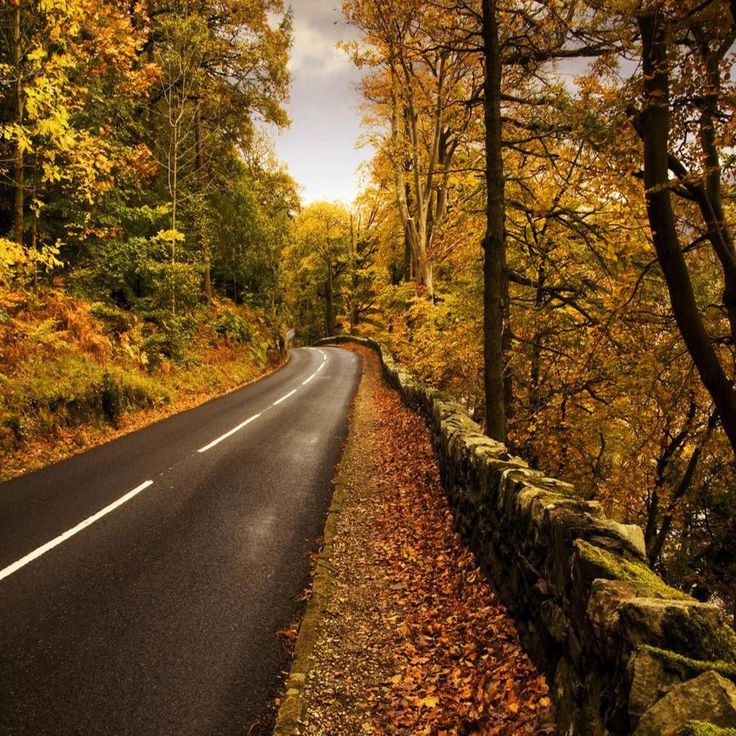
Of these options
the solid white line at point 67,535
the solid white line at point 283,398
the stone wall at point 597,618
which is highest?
the stone wall at point 597,618

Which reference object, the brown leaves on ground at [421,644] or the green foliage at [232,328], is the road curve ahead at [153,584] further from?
the green foliage at [232,328]

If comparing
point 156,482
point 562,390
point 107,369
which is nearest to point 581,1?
point 562,390

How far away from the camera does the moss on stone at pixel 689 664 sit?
2250mm

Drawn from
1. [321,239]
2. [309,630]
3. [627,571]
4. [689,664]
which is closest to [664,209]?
[627,571]

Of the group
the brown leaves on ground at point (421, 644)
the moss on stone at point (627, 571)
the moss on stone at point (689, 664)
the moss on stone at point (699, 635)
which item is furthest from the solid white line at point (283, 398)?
the moss on stone at point (689, 664)

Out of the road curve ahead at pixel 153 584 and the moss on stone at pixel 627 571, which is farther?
the road curve ahead at pixel 153 584

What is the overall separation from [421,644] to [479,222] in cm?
951

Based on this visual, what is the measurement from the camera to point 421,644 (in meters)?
4.70

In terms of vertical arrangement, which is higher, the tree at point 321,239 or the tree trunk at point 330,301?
the tree at point 321,239

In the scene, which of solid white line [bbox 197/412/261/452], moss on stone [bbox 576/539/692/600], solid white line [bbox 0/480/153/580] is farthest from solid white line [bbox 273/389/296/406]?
moss on stone [bbox 576/539/692/600]

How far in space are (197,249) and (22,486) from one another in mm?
15228

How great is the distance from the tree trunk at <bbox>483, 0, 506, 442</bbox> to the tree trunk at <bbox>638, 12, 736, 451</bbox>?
279cm

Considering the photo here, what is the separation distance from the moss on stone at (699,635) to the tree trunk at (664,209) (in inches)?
126

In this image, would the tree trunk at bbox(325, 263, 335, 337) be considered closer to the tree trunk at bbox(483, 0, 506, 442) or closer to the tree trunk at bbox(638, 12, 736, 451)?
the tree trunk at bbox(483, 0, 506, 442)
